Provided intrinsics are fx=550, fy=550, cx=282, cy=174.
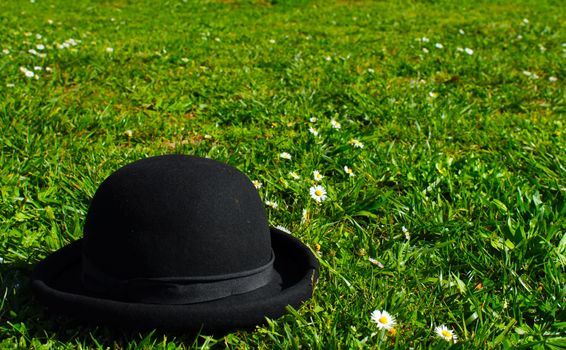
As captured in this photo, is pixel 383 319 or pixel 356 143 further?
Answer: pixel 356 143

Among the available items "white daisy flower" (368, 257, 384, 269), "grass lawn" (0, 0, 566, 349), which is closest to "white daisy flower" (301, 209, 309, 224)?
"grass lawn" (0, 0, 566, 349)

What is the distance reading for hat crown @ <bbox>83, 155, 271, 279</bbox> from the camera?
1.87 metres

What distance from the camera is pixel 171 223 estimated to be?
1867 mm

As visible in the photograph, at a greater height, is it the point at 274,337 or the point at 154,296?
the point at 154,296

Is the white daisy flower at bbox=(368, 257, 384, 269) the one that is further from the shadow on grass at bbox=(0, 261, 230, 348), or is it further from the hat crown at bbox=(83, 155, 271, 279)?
the shadow on grass at bbox=(0, 261, 230, 348)

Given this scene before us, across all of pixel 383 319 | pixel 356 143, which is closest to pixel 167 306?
pixel 383 319

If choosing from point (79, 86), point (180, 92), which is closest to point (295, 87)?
point (180, 92)

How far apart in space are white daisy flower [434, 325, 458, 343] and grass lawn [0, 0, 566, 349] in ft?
0.16

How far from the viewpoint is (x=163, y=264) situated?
186 centimetres

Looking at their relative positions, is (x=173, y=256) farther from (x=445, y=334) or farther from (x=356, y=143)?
(x=356, y=143)

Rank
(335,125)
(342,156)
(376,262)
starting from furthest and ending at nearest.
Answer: (335,125)
(342,156)
(376,262)

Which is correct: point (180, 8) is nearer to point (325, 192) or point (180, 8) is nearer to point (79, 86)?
point (79, 86)

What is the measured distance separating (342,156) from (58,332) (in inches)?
87.1

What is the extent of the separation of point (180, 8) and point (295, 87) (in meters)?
7.49
